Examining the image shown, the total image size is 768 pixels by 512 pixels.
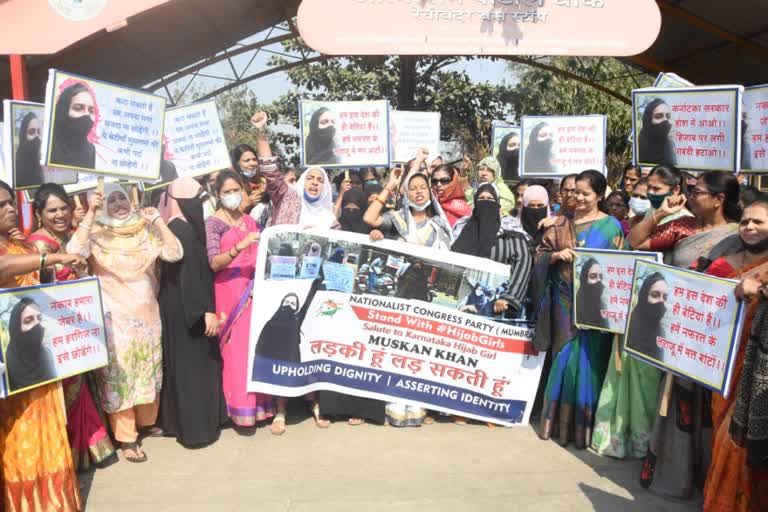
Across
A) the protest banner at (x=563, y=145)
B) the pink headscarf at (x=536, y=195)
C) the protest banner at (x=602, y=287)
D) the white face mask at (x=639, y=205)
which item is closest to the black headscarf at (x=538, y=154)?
the protest banner at (x=563, y=145)

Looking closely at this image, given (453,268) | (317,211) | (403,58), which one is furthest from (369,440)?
(403,58)

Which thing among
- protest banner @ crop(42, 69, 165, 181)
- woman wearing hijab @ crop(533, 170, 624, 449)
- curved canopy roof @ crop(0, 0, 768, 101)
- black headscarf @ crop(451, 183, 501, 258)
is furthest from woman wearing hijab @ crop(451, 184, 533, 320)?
curved canopy roof @ crop(0, 0, 768, 101)

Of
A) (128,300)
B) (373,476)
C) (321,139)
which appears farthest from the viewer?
(321,139)

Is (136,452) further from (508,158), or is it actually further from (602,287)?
(508,158)

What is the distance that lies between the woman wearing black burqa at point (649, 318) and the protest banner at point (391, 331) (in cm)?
101

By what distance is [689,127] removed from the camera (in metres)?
3.72

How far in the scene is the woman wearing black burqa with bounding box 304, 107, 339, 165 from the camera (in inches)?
213

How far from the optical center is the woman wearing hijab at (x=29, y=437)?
2.84m

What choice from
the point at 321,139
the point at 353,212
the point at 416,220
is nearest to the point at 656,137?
the point at 416,220

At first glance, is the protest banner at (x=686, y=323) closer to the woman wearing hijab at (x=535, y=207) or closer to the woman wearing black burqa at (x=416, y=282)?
the woman wearing black burqa at (x=416, y=282)

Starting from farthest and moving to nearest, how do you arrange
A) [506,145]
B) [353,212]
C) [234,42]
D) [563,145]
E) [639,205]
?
1. [234,42]
2. [506,145]
3. [563,145]
4. [353,212]
5. [639,205]

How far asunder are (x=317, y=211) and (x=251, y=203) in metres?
0.66

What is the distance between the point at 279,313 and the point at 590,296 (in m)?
1.83

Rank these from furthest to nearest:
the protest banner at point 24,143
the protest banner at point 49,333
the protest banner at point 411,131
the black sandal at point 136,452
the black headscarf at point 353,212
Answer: the protest banner at point 411,131
the black headscarf at point 353,212
the protest banner at point 24,143
the black sandal at point 136,452
the protest banner at point 49,333
